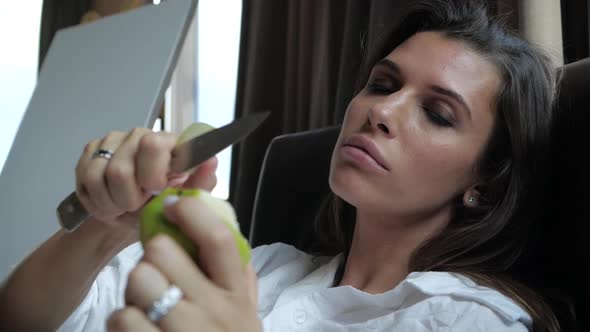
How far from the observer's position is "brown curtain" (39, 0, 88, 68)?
2830 millimetres

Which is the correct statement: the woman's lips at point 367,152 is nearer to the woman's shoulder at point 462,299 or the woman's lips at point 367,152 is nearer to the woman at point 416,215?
the woman at point 416,215

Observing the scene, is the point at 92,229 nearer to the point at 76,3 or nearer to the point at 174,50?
the point at 174,50

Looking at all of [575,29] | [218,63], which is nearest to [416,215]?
[575,29]

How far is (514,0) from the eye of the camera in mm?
1298

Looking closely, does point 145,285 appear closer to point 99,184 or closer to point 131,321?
point 131,321

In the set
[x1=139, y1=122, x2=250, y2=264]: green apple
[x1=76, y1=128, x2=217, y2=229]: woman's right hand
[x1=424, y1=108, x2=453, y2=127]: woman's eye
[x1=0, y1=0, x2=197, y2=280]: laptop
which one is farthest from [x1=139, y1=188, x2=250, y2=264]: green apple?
[x1=0, y1=0, x2=197, y2=280]: laptop

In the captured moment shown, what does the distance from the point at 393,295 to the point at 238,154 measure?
4.69ft

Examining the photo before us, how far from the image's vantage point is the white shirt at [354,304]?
2.38ft

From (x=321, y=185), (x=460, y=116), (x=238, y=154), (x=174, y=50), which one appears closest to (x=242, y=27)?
(x=238, y=154)

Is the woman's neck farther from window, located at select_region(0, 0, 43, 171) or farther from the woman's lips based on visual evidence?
window, located at select_region(0, 0, 43, 171)

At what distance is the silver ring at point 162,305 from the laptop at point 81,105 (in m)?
1.04

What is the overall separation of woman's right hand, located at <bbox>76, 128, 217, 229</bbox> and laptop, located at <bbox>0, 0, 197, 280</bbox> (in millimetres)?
790

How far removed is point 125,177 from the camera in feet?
1.58

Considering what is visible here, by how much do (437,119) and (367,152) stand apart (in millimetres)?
138
